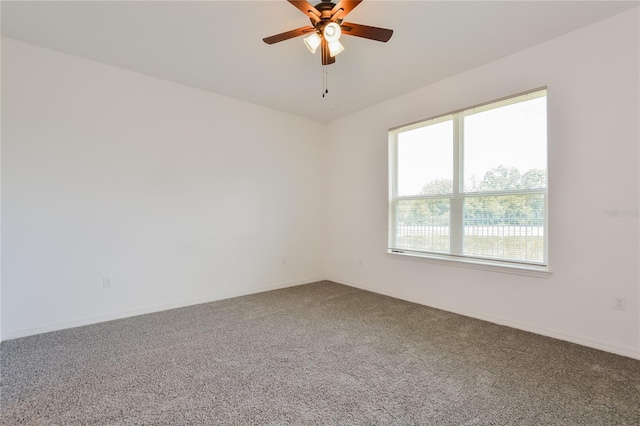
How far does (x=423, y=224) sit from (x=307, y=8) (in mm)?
2815

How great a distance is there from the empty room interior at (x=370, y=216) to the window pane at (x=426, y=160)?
0.03 meters

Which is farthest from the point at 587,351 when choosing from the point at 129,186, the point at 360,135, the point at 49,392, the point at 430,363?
the point at 129,186

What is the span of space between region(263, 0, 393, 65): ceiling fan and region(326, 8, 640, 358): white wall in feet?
5.67

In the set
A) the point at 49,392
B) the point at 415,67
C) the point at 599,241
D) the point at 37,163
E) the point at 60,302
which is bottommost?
the point at 49,392

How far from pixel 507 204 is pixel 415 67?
1.75 meters

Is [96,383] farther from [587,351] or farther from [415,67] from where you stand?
[415,67]

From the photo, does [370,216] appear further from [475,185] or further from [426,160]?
[475,185]

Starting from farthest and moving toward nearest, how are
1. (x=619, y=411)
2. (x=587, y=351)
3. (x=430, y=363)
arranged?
(x=587, y=351), (x=430, y=363), (x=619, y=411)

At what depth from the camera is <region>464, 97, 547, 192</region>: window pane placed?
2.88 m

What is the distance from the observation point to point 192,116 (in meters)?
3.79

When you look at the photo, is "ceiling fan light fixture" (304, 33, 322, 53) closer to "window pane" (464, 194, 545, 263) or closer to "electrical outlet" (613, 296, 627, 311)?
"window pane" (464, 194, 545, 263)

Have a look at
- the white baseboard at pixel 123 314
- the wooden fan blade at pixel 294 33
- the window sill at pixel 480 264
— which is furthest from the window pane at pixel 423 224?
the wooden fan blade at pixel 294 33

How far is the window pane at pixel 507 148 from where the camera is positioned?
2879mm

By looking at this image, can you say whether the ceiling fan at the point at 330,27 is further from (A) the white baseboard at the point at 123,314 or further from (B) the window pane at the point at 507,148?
(A) the white baseboard at the point at 123,314
